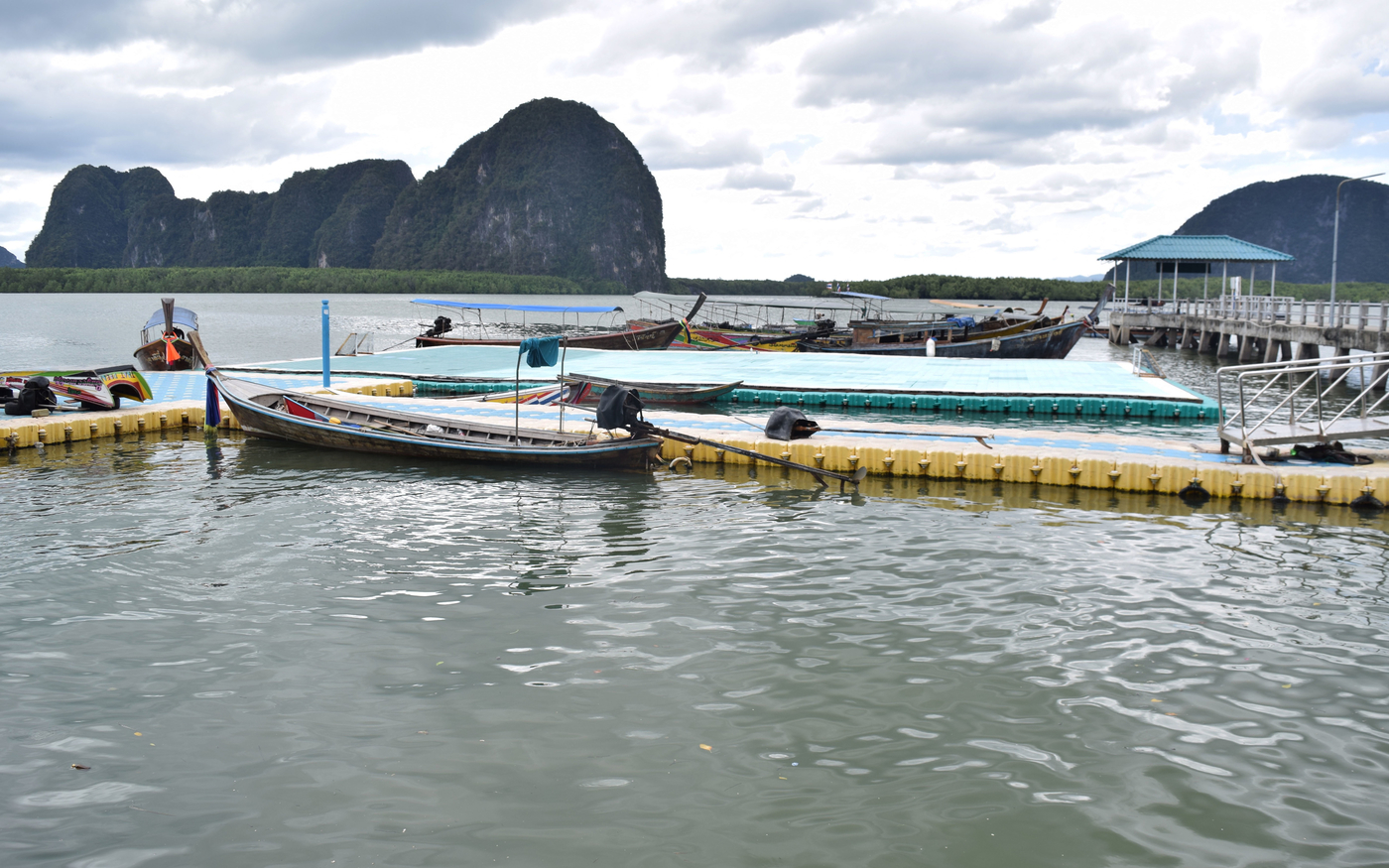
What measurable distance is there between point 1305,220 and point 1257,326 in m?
159

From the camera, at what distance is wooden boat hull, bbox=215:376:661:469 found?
14438 mm

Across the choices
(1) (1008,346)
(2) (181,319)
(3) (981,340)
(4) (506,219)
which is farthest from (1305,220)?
(2) (181,319)

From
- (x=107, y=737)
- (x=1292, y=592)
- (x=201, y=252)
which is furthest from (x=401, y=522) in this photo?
(x=201, y=252)

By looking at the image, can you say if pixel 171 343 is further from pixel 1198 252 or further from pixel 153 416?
pixel 1198 252

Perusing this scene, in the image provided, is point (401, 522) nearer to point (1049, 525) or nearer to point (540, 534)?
point (540, 534)

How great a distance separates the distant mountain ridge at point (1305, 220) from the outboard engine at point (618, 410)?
17219 cm

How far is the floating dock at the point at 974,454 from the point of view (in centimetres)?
1267

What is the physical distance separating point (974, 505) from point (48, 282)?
161365 mm

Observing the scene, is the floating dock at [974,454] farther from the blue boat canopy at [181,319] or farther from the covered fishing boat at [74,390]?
the blue boat canopy at [181,319]

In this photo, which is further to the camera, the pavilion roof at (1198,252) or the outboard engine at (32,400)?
the pavilion roof at (1198,252)

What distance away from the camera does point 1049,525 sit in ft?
37.8

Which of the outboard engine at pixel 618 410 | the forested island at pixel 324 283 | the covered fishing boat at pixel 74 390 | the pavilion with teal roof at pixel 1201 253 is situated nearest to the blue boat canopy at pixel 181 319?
the covered fishing boat at pixel 74 390

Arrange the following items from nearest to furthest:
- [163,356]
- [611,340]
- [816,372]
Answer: [816,372]
[163,356]
[611,340]

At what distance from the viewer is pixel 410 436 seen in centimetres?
1517
